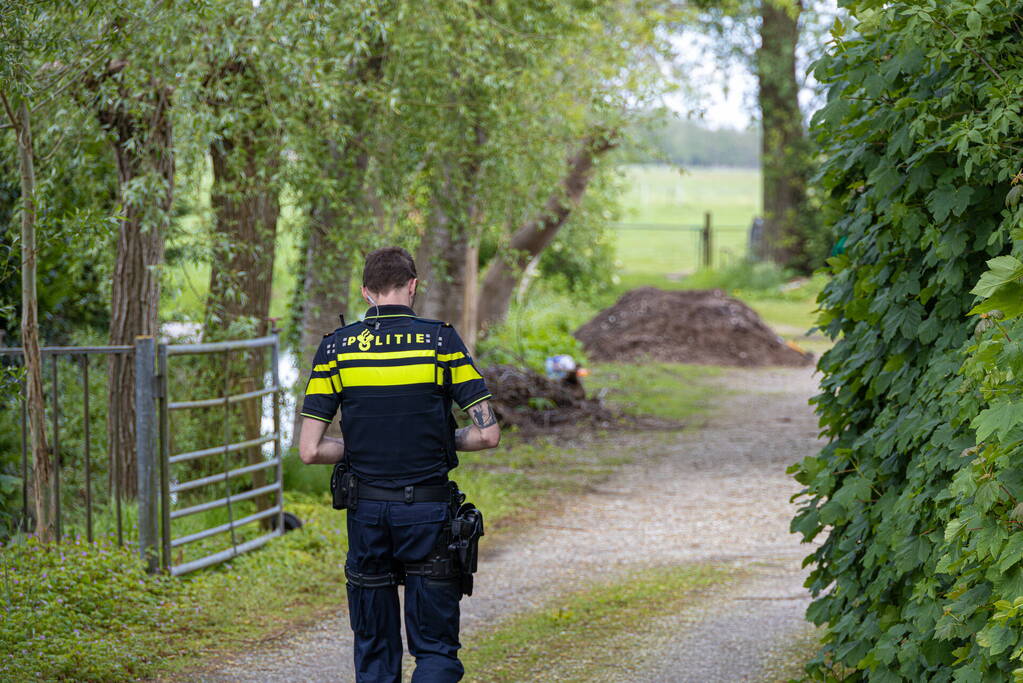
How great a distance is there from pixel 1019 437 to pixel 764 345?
17321 millimetres

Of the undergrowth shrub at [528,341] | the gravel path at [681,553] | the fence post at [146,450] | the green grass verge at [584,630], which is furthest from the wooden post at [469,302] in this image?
the fence post at [146,450]

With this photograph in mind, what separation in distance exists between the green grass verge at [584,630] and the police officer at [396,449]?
4.17 ft

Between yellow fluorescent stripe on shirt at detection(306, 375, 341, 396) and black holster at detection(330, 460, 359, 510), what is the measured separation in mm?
298

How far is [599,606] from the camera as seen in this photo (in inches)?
269

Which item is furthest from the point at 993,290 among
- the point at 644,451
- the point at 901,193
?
the point at 644,451

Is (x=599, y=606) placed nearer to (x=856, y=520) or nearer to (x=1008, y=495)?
(x=856, y=520)

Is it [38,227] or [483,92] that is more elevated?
[483,92]

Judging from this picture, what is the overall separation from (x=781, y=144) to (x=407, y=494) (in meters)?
26.5

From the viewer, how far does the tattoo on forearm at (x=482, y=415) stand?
4.45 metres

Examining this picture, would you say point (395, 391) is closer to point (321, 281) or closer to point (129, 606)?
point (129, 606)

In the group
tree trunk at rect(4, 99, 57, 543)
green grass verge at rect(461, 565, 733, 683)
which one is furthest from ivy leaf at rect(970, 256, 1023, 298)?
tree trunk at rect(4, 99, 57, 543)

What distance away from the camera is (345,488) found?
4.41 m

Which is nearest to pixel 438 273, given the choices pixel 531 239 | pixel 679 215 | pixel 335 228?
pixel 335 228

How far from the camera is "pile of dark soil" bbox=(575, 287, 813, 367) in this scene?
1953 centimetres
